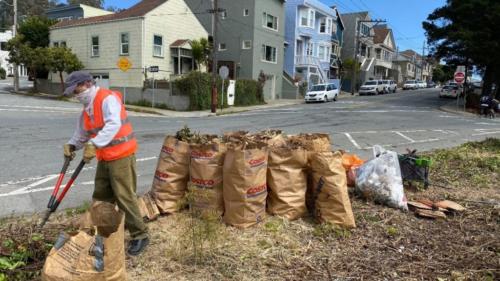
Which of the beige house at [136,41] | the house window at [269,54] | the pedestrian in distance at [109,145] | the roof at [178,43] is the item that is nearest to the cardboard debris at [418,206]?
the pedestrian in distance at [109,145]

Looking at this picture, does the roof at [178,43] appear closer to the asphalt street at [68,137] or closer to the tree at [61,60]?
the tree at [61,60]

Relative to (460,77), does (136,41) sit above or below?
above

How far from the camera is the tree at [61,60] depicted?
97.8ft

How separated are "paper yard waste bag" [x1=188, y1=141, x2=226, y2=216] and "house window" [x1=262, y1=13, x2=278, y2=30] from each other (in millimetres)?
35245

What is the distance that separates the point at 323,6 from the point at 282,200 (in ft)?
158

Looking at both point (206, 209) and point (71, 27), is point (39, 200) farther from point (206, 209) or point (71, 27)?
point (71, 27)

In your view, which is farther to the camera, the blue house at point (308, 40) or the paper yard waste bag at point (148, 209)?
the blue house at point (308, 40)

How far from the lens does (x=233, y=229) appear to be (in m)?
4.51

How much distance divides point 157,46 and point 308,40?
21.7 meters

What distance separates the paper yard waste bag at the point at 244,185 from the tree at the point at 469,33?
3065 cm

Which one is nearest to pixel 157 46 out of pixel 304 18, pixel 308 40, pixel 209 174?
pixel 304 18

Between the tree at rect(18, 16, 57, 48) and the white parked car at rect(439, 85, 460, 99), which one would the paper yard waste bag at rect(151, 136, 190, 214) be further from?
the white parked car at rect(439, 85, 460, 99)

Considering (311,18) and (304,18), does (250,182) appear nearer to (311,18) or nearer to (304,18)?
(304,18)

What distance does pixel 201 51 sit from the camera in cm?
3234
